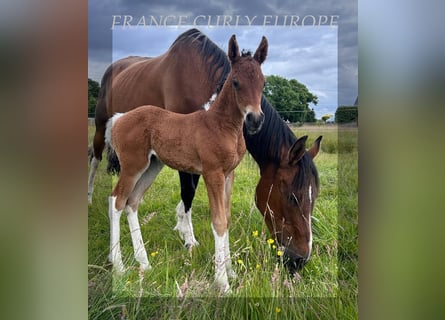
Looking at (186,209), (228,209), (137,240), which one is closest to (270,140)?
(228,209)

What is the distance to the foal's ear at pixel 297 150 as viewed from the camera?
6.73 feet

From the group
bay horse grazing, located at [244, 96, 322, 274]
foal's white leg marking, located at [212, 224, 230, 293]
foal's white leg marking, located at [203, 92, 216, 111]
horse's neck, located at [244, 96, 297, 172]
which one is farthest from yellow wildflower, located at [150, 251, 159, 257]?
foal's white leg marking, located at [203, 92, 216, 111]

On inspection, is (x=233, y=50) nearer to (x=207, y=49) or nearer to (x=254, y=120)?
(x=207, y=49)

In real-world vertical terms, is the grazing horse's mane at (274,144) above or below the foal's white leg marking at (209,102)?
below

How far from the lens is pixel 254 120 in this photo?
1915 mm

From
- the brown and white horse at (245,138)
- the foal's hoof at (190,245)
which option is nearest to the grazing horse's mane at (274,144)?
the brown and white horse at (245,138)

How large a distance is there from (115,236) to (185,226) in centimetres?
40

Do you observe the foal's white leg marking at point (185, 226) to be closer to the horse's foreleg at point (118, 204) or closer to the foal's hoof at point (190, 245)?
the foal's hoof at point (190, 245)

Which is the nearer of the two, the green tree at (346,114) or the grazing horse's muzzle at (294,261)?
the green tree at (346,114)

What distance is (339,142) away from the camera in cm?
196

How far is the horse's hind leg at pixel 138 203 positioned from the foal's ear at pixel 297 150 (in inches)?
29.4
